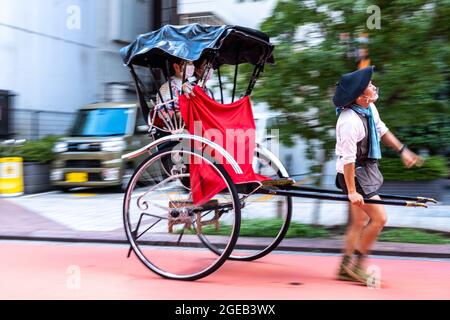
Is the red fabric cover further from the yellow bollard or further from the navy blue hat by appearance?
the yellow bollard

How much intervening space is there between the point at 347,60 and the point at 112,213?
512cm

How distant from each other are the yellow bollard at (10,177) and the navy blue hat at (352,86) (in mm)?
9185

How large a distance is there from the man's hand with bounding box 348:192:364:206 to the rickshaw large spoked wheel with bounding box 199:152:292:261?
103 cm

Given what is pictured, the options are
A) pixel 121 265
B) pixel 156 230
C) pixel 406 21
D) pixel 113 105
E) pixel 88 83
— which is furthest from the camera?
pixel 88 83

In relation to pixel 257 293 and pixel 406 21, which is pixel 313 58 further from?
pixel 257 293

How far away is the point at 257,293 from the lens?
475 cm

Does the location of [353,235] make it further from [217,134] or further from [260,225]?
[260,225]

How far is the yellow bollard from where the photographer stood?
11781 mm

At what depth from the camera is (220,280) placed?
17.1 ft

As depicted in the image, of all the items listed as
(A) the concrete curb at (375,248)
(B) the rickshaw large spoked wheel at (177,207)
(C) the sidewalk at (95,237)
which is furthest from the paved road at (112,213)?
(B) the rickshaw large spoked wheel at (177,207)

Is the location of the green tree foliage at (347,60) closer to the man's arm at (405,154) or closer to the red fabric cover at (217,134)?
the red fabric cover at (217,134)

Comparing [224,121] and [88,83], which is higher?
[88,83]
